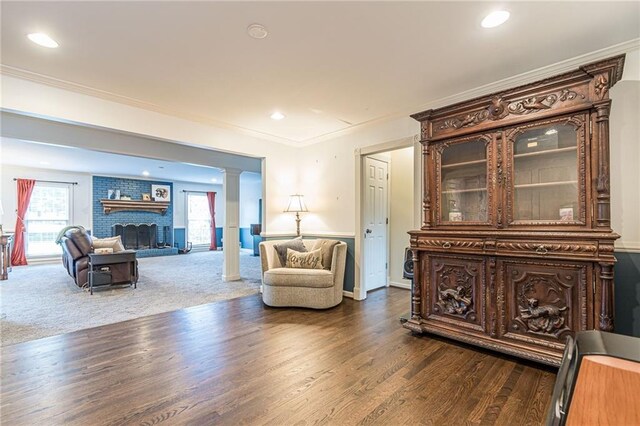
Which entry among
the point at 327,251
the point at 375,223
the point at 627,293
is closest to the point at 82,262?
the point at 327,251

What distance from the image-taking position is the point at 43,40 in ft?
7.46

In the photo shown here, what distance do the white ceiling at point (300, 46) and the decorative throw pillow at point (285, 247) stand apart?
200 cm

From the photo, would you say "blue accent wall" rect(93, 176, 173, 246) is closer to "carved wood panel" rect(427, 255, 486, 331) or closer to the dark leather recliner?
the dark leather recliner

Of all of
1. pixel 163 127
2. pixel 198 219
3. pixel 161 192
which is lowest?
pixel 198 219

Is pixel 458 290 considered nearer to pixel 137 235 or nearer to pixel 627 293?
pixel 627 293

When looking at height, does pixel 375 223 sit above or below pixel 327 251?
above

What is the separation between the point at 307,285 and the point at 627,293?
9.70 feet

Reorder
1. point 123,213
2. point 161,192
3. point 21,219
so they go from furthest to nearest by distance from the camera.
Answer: point 161,192
point 123,213
point 21,219

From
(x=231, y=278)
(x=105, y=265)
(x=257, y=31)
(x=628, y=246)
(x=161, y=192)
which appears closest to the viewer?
(x=257, y=31)

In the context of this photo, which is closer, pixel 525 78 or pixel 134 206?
pixel 525 78

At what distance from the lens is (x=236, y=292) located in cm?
473

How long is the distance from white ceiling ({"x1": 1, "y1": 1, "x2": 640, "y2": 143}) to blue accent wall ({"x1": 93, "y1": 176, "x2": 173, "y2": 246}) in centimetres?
690

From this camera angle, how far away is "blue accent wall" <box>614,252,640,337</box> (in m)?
2.20

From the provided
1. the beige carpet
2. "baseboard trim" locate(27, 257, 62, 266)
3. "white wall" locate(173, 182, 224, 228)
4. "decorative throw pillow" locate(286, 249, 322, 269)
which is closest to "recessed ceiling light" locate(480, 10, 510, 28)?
"decorative throw pillow" locate(286, 249, 322, 269)
